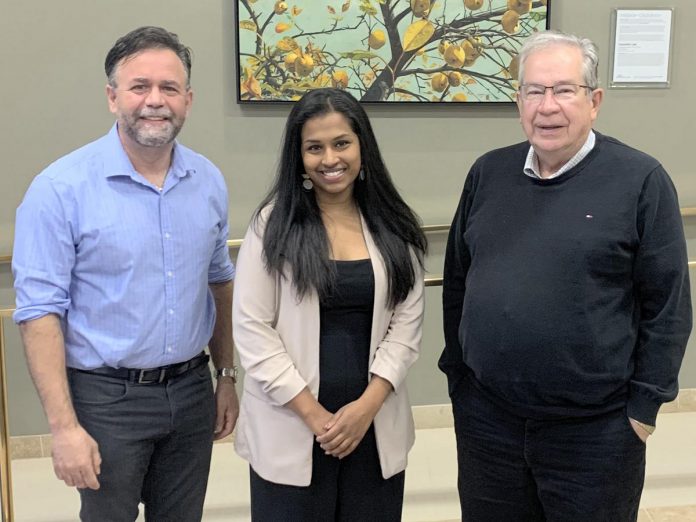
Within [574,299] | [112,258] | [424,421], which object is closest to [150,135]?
[112,258]

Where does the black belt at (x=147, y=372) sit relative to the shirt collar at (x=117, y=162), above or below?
below

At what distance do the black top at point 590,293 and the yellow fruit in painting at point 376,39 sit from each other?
5.47 ft

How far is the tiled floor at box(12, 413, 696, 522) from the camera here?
2797 millimetres

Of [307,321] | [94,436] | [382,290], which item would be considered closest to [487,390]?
[382,290]

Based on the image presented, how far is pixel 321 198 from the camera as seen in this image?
185 cm

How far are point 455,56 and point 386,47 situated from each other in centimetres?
31

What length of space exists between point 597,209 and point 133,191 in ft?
3.36

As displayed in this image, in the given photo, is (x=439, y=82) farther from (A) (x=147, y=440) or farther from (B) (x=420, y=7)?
(A) (x=147, y=440)

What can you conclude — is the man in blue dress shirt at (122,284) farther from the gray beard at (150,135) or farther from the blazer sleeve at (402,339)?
the blazer sleeve at (402,339)

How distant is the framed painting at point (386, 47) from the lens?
3.13 meters

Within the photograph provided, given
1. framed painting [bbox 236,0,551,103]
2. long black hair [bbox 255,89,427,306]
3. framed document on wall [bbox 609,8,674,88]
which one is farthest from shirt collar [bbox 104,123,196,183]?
framed document on wall [bbox 609,8,674,88]

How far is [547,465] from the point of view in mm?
1724

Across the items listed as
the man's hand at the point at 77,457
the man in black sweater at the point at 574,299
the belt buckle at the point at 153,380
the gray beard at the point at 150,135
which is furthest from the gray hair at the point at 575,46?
the man's hand at the point at 77,457

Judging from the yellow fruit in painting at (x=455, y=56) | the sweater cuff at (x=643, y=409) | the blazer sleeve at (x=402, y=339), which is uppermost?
the yellow fruit in painting at (x=455, y=56)
